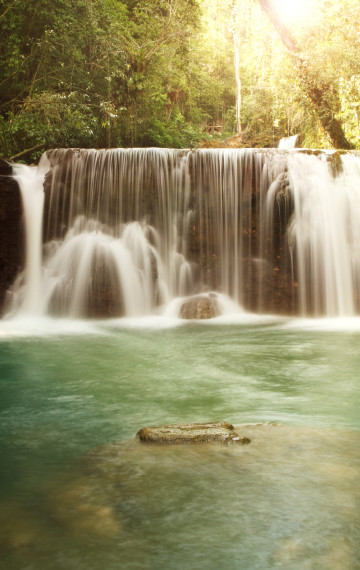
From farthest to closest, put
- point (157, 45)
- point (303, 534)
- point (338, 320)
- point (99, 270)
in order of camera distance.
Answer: point (157, 45) < point (99, 270) < point (338, 320) < point (303, 534)

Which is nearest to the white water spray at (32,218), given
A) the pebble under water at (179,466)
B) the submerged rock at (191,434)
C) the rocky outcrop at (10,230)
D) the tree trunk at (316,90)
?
the rocky outcrop at (10,230)

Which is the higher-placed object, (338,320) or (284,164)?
(284,164)

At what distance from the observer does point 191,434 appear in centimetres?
449

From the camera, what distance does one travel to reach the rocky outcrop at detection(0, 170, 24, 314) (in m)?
12.9

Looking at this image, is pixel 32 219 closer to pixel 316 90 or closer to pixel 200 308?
pixel 200 308

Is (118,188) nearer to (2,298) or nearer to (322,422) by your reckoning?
(2,298)

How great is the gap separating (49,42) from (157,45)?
22.5ft

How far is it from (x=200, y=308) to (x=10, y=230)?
15.3ft

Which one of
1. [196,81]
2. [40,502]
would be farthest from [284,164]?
[196,81]

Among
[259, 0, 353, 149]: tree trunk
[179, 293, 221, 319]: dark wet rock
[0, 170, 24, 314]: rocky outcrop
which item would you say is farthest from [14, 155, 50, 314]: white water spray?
[259, 0, 353, 149]: tree trunk

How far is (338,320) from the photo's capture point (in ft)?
39.2

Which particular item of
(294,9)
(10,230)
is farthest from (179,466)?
(294,9)

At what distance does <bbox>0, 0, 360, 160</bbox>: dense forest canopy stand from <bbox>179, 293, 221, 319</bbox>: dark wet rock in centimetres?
709

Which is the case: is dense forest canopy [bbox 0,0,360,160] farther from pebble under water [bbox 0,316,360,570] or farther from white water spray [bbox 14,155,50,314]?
pebble under water [bbox 0,316,360,570]
